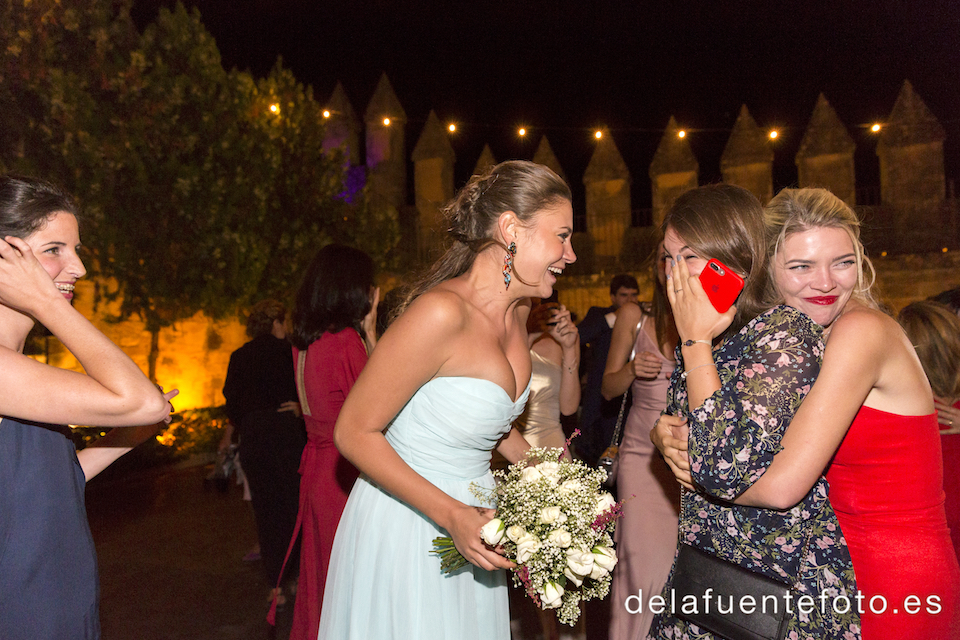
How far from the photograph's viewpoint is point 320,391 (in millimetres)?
3879

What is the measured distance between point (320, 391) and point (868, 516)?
2987mm

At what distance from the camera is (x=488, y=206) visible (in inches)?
91.6

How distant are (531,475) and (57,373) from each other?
4.10 ft

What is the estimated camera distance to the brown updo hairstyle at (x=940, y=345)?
317 centimetres

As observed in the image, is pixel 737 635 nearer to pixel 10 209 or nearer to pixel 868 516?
pixel 868 516

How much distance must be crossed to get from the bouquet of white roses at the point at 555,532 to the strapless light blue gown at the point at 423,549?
17.0 inches

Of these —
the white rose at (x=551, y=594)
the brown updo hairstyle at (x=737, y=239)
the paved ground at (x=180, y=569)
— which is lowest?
the paved ground at (x=180, y=569)

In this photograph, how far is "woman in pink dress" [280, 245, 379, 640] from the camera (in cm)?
372

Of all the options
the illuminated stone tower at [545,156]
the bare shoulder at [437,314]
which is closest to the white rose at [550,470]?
the bare shoulder at [437,314]

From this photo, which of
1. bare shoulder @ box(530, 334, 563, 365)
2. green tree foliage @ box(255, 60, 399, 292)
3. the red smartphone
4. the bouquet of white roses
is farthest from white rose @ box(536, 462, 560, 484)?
green tree foliage @ box(255, 60, 399, 292)

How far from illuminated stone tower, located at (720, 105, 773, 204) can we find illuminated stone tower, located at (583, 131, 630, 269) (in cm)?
300

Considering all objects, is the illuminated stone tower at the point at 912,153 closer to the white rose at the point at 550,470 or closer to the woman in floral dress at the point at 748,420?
the woman in floral dress at the point at 748,420

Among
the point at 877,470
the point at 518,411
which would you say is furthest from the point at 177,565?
the point at 877,470

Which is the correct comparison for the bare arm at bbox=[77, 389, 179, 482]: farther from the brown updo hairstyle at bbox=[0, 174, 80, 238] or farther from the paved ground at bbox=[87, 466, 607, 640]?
the paved ground at bbox=[87, 466, 607, 640]
